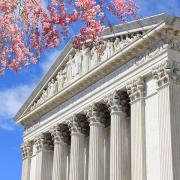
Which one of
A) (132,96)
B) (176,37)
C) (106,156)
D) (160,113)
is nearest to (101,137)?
(106,156)

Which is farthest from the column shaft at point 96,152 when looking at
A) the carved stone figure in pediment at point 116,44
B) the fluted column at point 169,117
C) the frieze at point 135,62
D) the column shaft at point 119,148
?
the fluted column at point 169,117

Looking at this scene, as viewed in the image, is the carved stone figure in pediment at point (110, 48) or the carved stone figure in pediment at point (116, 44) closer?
the carved stone figure in pediment at point (116, 44)

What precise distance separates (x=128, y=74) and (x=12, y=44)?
1893 centimetres

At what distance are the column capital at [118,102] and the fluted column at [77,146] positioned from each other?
16.7 ft

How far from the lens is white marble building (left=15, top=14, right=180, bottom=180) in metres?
31.3

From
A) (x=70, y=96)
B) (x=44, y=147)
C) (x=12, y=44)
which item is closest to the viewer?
(x=12, y=44)

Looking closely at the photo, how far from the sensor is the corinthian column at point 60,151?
138 feet

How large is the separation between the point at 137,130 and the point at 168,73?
4376mm

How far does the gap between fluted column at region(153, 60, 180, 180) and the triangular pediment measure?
2.87 meters

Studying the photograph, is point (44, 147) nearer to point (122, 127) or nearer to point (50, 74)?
point (50, 74)

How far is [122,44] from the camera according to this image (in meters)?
→ 35.9

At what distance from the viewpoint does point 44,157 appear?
45094mm

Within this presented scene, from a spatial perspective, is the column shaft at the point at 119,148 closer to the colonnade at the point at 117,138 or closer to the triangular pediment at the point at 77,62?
the colonnade at the point at 117,138

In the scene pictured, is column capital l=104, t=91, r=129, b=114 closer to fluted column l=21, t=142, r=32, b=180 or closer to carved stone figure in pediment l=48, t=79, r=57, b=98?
carved stone figure in pediment l=48, t=79, r=57, b=98
